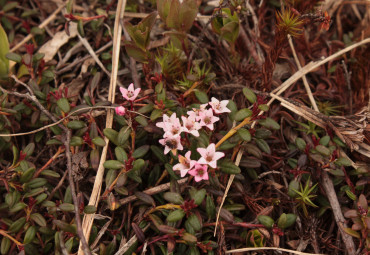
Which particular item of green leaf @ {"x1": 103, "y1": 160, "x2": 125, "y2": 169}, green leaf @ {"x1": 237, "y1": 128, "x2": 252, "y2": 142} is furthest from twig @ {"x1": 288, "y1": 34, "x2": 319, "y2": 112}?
green leaf @ {"x1": 103, "y1": 160, "x2": 125, "y2": 169}

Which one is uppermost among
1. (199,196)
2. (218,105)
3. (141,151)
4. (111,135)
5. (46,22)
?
(46,22)

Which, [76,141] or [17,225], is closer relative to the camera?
[17,225]

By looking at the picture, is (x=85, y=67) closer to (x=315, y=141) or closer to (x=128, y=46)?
(x=128, y=46)

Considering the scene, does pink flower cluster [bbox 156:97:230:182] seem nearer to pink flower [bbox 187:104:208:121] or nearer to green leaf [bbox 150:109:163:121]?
pink flower [bbox 187:104:208:121]

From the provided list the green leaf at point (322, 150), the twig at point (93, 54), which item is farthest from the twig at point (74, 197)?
the green leaf at point (322, 150)

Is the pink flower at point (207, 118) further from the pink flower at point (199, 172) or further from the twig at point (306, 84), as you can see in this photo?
the twig at point (306, 84)

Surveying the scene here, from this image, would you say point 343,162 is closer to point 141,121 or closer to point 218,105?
point 218,105

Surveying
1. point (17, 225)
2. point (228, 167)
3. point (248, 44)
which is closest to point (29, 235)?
point (17, 225)
